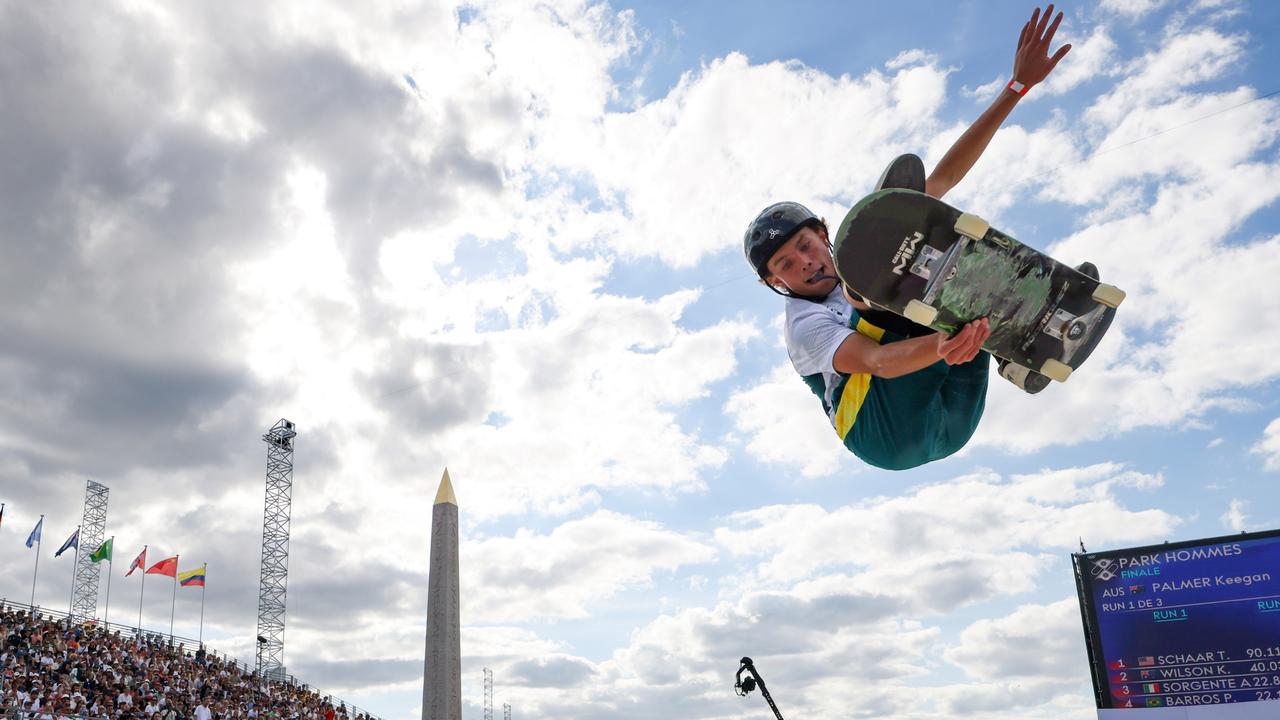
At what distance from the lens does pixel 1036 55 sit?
480 centimetres

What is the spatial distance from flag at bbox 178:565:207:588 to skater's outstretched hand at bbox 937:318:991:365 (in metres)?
36.8

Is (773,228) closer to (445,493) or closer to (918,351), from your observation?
(918,351)

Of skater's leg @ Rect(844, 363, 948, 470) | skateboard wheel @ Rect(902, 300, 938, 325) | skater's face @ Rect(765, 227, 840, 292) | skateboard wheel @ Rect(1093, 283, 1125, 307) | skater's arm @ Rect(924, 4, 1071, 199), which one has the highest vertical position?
skater's arm @ Rect(924, 4, 1071, 199)

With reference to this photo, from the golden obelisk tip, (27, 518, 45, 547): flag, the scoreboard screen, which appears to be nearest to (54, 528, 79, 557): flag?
(27, 518, 45, 547): flag

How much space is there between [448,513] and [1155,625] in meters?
12.9

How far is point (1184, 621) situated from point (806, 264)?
1462cm

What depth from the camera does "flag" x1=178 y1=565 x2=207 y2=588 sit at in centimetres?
3528

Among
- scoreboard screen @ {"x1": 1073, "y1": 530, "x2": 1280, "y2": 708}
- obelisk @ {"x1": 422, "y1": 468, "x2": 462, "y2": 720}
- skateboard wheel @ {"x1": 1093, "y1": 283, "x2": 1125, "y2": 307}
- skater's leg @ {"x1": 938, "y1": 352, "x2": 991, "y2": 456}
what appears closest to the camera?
skateboard wheel @ {"x1": 1093, "y1": 283, "x2": 1125, "y2": 307}

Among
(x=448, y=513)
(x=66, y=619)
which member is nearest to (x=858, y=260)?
(x=448, y=513)

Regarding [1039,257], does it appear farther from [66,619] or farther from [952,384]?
[66,619]

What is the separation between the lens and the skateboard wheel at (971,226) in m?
4.13

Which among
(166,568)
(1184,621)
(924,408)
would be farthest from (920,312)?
(166,568)

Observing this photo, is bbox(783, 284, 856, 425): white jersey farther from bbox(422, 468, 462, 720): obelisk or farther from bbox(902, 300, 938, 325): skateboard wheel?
bbox(422, 468, 462, 720): obelisk

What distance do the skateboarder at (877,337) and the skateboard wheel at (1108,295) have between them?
55 cm
